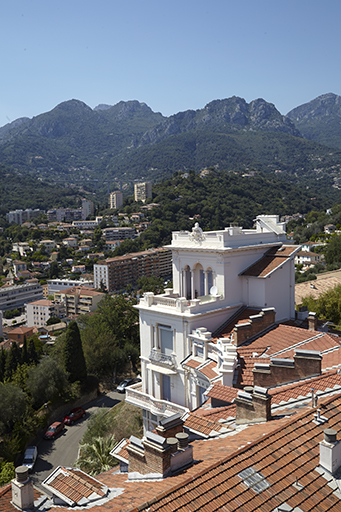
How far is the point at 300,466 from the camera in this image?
8.33m

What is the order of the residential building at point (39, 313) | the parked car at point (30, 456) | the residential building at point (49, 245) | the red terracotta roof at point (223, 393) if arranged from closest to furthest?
1. the red terracotta roof at point (223, 393)
2. the parked car at point (30, 456)
3. the residential building at point (39, 313)
4. the residential building at point (49, 245)

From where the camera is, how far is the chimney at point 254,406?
35.7 ft

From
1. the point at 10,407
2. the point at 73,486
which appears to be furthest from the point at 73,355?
the point at 73,486

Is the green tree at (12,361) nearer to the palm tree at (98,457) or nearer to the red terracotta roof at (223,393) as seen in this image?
the palm tree at (98,457)

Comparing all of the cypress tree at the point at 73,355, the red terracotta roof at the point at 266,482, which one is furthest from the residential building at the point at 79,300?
the red terracotta roof at the point at 266,482

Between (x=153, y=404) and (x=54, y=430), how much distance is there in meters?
16.3

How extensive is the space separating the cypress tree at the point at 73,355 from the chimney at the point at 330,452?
37251mm

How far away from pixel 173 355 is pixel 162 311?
2.36m

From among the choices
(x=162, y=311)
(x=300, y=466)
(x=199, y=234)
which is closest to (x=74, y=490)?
(x=300, y=466)

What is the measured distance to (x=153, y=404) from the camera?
22312 mm

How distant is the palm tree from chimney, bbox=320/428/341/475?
18.2 meters

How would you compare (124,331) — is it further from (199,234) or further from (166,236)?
(166,236)

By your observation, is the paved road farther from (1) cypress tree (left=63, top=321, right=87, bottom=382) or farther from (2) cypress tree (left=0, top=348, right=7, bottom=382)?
(2) cypress tree (left=0, top=348, right=7, bottom=382)

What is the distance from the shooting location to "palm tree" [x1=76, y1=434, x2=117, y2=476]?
969 inches
